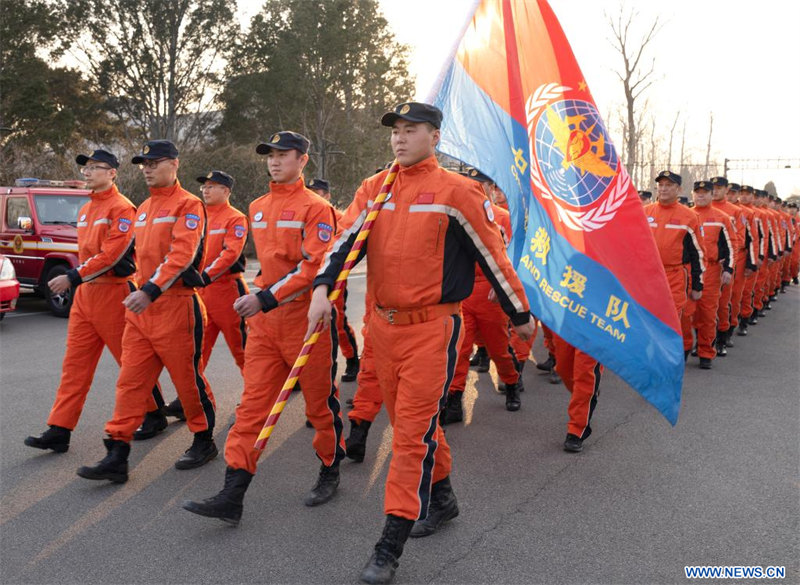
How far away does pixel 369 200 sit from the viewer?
363cm

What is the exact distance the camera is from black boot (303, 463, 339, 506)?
163 inches

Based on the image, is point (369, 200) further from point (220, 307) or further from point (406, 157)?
point (220, 307)

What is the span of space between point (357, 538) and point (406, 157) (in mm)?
1973

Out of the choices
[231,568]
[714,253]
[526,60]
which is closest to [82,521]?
[231,568]

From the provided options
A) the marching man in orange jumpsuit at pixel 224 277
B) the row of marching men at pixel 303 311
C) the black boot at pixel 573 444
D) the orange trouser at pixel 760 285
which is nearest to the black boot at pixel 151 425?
the row of marching men at pixel 303 311

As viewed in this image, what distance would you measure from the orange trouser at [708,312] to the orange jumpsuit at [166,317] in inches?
239

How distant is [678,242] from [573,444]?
3.16 m

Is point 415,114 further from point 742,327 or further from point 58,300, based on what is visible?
point 58,300

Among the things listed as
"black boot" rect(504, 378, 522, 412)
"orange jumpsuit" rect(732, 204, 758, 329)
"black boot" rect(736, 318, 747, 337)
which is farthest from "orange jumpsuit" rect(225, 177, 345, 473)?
"black boot" rect(736, 318, 747, 337)

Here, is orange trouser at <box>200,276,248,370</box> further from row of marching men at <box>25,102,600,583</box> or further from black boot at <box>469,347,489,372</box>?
black boot at <box>469,347,489,372</box>

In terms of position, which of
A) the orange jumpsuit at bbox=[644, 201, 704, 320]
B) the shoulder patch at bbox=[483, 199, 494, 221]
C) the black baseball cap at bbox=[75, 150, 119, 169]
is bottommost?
the orange jumpsuit at bbox=[644, 201, 704, 320]

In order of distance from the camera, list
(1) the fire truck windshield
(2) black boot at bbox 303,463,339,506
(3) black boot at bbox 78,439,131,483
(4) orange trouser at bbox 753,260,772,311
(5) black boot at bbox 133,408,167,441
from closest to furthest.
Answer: (2) black boot at bbox 303,463,339,506 → (3) black boot at bbox 78,439,131,483 → (5) black boot at bbox 133,408,167,441 → (1) the fire truck windshield → (4) orange trouser at bbox 753,260,772,311

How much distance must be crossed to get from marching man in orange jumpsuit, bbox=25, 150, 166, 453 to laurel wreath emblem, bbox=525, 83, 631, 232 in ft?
9.51

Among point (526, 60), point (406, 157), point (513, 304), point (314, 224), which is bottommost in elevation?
point (513, 304)
